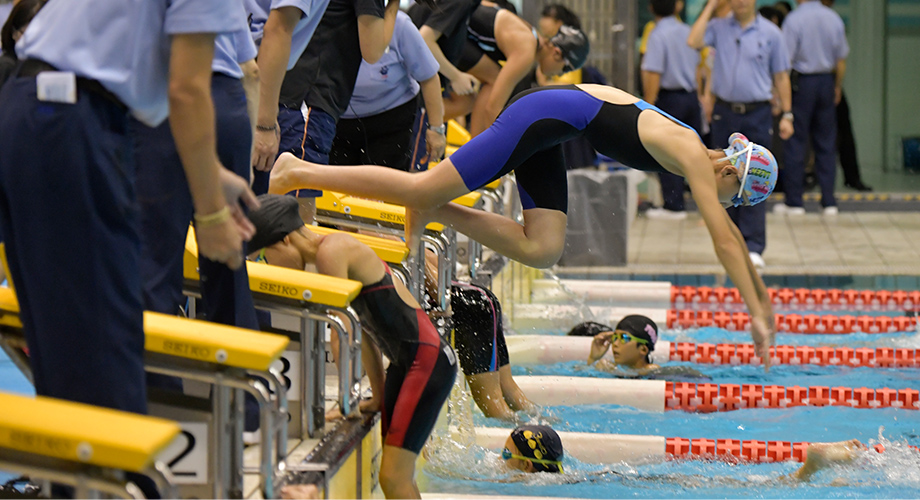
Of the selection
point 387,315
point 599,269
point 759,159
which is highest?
point 759,159

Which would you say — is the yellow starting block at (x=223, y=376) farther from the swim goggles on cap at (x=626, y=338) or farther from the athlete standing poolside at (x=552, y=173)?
the swim goggles on cap at (x=626, y=338)

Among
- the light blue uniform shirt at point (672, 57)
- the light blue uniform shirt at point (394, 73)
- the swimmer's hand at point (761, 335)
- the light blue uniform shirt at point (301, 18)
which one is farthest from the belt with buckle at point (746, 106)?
the light blue uniform shirt at point (301, 18)

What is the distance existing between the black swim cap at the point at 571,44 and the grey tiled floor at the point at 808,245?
2.14 m

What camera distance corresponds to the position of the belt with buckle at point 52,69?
1931 mm

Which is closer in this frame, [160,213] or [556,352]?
[160,213]

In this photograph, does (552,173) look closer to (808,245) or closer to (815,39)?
(808,245)

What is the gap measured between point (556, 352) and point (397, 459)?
2652mm

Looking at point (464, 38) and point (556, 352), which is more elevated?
point (464, 38)

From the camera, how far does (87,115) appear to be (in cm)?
192

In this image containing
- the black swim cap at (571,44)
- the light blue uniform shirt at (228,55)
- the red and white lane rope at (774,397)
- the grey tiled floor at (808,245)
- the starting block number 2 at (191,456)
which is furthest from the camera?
the grey tiled floor at (808,245)

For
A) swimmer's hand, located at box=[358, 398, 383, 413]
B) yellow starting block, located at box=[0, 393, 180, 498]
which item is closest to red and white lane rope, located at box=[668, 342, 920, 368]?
swimmer's hand, located at box=[358, 398, 383, 413]

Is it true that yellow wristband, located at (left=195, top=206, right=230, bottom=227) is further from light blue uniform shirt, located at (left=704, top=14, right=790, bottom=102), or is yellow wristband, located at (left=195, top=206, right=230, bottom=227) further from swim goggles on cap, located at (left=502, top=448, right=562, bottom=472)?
light blue uniform shirt, located at (left=704, top=14, right=790, bottom=102)

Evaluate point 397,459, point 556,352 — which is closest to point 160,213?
point 397,459

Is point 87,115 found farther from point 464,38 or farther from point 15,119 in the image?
point 464,38
